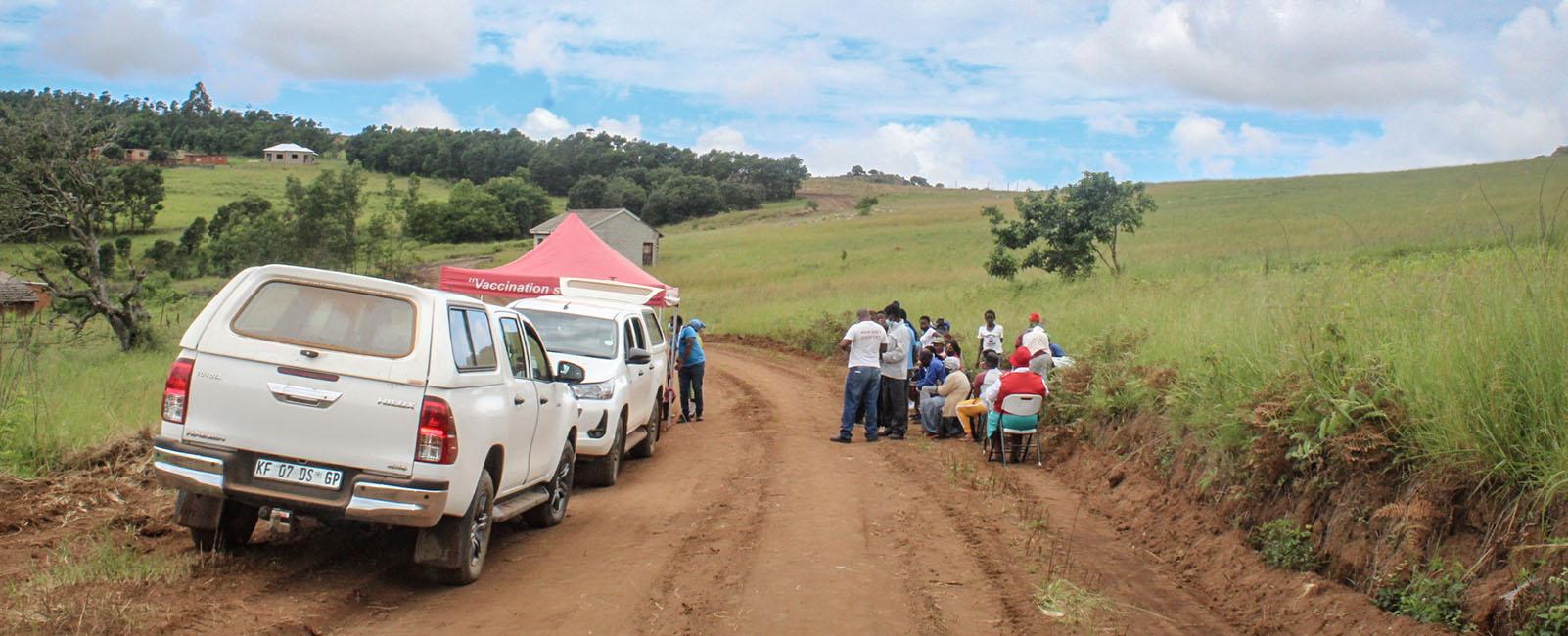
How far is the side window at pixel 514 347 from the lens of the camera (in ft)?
24.8

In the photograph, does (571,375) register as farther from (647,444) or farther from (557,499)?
(647,444)

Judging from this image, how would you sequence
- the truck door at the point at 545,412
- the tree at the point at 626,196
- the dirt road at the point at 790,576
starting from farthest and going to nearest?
the tree at the point at 626,196
the truck door at the point at 545,412
the dirt road at the point at 790,576

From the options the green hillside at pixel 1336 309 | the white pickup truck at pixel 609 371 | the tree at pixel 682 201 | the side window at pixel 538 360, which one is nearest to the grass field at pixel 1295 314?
the green hillside at pixel 1336 309

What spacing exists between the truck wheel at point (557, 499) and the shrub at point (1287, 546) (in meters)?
5.14

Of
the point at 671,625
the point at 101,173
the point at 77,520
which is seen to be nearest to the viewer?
the point at 671,625

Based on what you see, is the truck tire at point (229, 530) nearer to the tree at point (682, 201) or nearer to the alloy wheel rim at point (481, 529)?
the alloy wheel rim at point (481, 529)

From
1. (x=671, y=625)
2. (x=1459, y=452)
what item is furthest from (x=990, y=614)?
(x=1459, y=452)

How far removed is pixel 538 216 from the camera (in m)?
84.7

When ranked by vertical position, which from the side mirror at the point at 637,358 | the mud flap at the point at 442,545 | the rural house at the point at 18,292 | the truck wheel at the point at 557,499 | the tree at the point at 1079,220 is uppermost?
the tree at the point at 1079,220

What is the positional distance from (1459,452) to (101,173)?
2093cm

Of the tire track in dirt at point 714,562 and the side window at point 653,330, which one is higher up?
the side window at point 653,330

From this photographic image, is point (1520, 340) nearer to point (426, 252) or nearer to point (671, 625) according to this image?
point (671, 625)

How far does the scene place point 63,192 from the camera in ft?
59.4

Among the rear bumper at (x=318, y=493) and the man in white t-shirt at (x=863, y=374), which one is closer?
the rear bumper at (x=318, y=493)
